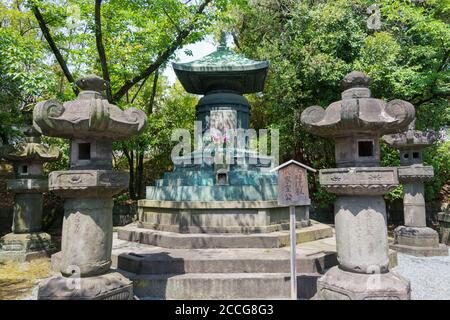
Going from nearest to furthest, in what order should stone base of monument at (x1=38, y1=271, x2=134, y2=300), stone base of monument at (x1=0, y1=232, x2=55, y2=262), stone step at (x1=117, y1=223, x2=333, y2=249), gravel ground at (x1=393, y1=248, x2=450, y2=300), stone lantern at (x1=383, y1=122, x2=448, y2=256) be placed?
stone base of monument at (x1=38, y1=271, x2=134, y2=300) < gravel ground at (x1=393, y1=248, x2=450, y2=300) < stone step at (x1=117, y1=223, x2=333, y2=249) < stone base of monument at (x1=0, y1=232, x2=55, y2=262) < stone lantern at (x1=383, y1=122, x2=448, y2=256)

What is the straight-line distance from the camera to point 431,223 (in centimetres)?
1282

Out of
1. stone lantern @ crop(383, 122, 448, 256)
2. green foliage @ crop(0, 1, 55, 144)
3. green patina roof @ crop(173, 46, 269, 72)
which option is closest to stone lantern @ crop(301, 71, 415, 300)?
stone lantern @ crop(383, 122, 448, 256)

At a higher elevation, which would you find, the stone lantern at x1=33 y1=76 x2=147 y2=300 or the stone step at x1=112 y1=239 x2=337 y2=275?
the stone lantern at x1=33 y1=76 x2=147 y2=300

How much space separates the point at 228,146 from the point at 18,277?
19.9 feet

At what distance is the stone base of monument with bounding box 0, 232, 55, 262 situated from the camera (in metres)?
8.25

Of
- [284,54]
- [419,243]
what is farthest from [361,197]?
[284,54]

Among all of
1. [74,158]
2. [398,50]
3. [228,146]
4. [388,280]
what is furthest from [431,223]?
[74,158]

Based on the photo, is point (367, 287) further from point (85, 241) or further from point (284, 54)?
point (284, 54)

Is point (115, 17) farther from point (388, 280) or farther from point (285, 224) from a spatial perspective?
point (388, 280)

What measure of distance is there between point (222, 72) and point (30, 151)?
599 centimetres

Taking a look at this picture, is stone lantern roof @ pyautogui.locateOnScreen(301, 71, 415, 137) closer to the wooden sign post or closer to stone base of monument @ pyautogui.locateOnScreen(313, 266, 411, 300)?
the wooden sign post

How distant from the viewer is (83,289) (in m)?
4.14

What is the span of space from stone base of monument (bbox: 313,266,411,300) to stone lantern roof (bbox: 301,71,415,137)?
6.70ft

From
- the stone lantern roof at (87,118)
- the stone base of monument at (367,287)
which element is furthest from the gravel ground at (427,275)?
the stone lantern roof at (87,118)
